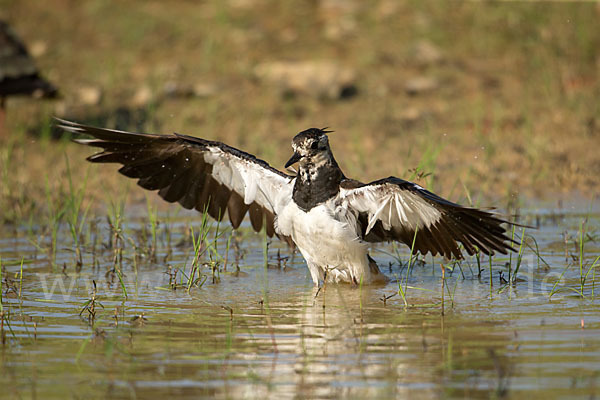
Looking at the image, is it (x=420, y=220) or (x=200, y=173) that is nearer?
(x=420, y=220)

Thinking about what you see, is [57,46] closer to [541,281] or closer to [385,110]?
[385,110]

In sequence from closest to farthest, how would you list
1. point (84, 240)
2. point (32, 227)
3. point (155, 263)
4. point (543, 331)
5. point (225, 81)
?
point (543, 331) → point (155, 263) → point (84, 240) → point (32, 227) → point (225, 81)

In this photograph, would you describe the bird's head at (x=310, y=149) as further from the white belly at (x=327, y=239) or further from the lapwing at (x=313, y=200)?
the white belly at (x=327, y=239)

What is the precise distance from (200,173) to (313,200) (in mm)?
945

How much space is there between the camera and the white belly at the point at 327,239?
5422mm

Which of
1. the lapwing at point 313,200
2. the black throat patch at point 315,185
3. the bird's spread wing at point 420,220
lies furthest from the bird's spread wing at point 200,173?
the bird's spread wing at point 420,220

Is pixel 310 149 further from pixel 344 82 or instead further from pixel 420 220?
pixel 344 82

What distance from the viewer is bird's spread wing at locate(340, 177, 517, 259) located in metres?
4.92

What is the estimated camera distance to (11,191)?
750 cm

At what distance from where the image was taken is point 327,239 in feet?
17.8

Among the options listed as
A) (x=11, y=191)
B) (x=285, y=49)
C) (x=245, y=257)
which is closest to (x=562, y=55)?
(x=285, y=49)

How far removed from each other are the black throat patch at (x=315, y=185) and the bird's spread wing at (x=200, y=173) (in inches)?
8.1

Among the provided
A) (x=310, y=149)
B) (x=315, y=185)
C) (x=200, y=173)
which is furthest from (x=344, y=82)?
(x=315, y=185)

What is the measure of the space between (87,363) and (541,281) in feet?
9.29
